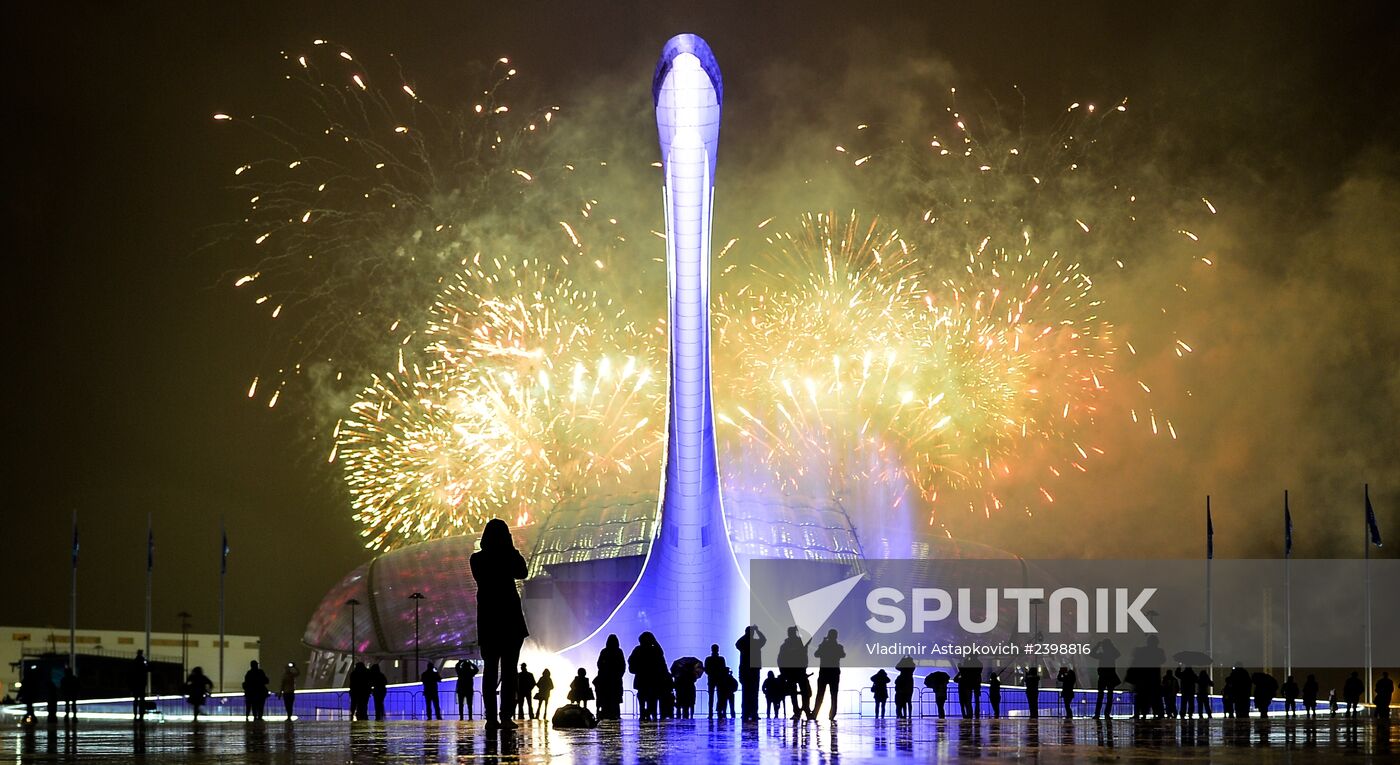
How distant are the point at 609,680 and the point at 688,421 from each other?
1405 cm

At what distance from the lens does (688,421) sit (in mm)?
33594

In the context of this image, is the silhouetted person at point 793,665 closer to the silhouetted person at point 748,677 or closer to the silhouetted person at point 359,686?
the silhouetted person at point 748,677

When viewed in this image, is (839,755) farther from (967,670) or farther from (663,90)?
(663,90)

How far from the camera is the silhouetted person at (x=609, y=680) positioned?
19844 mm

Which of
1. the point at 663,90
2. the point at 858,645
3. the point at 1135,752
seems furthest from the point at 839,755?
the point at 858,645

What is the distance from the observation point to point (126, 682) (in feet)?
221

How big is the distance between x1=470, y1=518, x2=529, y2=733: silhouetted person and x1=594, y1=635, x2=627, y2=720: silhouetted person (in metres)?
7.82

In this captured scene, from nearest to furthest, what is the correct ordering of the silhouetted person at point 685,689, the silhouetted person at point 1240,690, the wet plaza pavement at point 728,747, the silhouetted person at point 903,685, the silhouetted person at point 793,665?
the wet plaza pavement at point 728,747 → the silhouetted person at point 793,665 → the silhouetted person at point 685,689 → the silhouetted person at point 903,685 → the silhouetted person at point 1240,690

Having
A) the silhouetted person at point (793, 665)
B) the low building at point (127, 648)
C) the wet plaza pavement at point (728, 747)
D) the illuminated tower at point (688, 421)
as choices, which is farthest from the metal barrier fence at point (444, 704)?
the low building at point (127, 648)

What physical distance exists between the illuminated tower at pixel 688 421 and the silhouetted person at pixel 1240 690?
10821 millimetres

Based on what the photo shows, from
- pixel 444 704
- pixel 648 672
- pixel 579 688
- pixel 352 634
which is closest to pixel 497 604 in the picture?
pixel 648 672

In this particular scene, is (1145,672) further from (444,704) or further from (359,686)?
(444,704)

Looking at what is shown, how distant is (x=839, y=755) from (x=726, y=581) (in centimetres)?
2550

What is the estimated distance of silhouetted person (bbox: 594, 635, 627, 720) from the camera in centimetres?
1984
